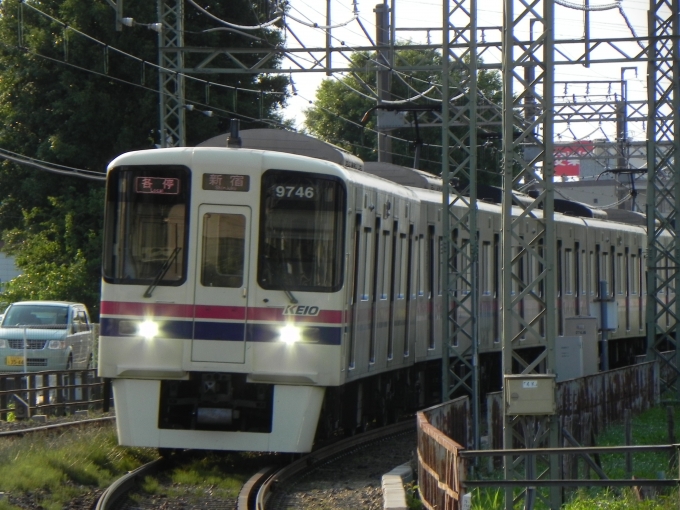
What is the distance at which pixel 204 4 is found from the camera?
114ft

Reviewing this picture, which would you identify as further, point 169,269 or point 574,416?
point 574,416

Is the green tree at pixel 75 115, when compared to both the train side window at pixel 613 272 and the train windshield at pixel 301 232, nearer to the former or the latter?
the train side window at pixel 613 272

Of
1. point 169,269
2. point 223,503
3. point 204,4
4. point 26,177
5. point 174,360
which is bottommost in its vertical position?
point 223,503

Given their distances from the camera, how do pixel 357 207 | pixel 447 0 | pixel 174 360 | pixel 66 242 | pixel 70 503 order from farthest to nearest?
pixel 66 242
pixel 447 0
pixel 357 207
pixel 174 360
pixel 70 503

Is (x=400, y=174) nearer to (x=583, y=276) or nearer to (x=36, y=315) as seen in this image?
(x=583, y=276)

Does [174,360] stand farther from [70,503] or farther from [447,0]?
[447,0]

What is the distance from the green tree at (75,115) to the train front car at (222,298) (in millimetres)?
20854

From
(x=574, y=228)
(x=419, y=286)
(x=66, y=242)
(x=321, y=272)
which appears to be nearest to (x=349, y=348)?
(x=321, y=272)

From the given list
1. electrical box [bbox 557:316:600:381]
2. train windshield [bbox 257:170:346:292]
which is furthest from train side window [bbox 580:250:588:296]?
train windshield [bbox 257:170:346:292]

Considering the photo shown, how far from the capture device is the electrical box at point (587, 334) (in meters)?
16.5

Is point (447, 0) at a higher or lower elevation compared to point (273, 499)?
higher

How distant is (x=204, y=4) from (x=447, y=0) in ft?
64.2

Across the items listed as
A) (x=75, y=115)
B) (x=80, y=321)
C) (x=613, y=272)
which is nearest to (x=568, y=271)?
(x=613, y=272)

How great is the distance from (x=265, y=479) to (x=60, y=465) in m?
1.76
